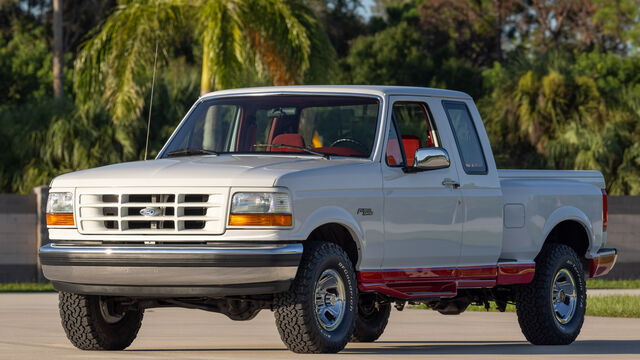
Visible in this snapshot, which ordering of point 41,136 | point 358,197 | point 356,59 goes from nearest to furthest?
1. point 358,197
2. point 41,136
3. point 356,59

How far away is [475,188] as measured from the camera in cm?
1141

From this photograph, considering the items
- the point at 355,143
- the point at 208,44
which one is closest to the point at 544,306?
the point at 355,143

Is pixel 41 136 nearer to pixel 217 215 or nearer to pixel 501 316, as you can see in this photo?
pixel 501 316

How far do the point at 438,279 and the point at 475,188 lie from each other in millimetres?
889

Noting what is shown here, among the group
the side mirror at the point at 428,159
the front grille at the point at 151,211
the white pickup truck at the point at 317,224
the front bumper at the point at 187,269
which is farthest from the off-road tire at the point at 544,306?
the front grille at the point at 151,211

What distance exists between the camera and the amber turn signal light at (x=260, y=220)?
931 cm

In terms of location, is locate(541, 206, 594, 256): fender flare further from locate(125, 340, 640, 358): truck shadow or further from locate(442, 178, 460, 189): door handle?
locate(442, 178, 460, 189): door handle

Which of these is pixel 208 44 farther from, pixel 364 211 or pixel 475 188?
pixel 364 211

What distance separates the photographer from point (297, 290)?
9.56 m

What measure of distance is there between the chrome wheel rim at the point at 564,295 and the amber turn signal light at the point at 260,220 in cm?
403

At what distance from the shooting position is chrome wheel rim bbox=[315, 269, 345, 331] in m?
9.82

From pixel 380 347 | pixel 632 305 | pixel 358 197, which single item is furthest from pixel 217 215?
pixel 632 305

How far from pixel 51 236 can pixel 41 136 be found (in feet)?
85.6

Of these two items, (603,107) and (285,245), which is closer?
(285,245)
